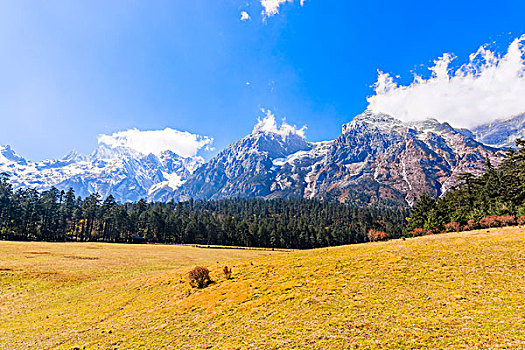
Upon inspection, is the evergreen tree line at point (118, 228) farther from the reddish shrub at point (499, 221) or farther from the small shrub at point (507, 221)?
the small shrub at point (507, 221)

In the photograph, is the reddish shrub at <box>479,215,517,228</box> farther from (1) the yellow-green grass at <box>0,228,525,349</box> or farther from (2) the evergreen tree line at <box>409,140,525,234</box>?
(1) the yellow-green grass at <box>0,228,525,349</box>

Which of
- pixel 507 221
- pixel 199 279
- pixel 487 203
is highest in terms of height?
pixel 487 203

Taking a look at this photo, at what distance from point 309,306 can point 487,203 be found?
80.7 m

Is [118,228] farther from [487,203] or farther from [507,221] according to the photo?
[487,203]

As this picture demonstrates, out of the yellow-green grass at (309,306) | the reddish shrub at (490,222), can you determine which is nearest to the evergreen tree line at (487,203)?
the reddish shrub at (490,222)

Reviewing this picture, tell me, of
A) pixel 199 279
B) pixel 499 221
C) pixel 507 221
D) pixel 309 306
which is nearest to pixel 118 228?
pixel 199 279

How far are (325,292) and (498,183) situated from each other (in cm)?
8256

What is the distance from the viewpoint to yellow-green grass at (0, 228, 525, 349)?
14.2 metres

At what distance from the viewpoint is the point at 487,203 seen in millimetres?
72562

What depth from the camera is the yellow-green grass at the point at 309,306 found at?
1425cm

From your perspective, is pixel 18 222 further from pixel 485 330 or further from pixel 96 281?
pixel 485 330

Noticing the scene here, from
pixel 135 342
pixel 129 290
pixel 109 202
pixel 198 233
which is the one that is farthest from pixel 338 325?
pixel 109 202

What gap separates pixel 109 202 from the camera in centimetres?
15788

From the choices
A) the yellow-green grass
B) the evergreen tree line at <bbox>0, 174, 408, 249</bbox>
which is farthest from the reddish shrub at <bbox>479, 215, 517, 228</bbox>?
the evergreen tree line at <bbox>0, 174, 408, 249</bbox>
